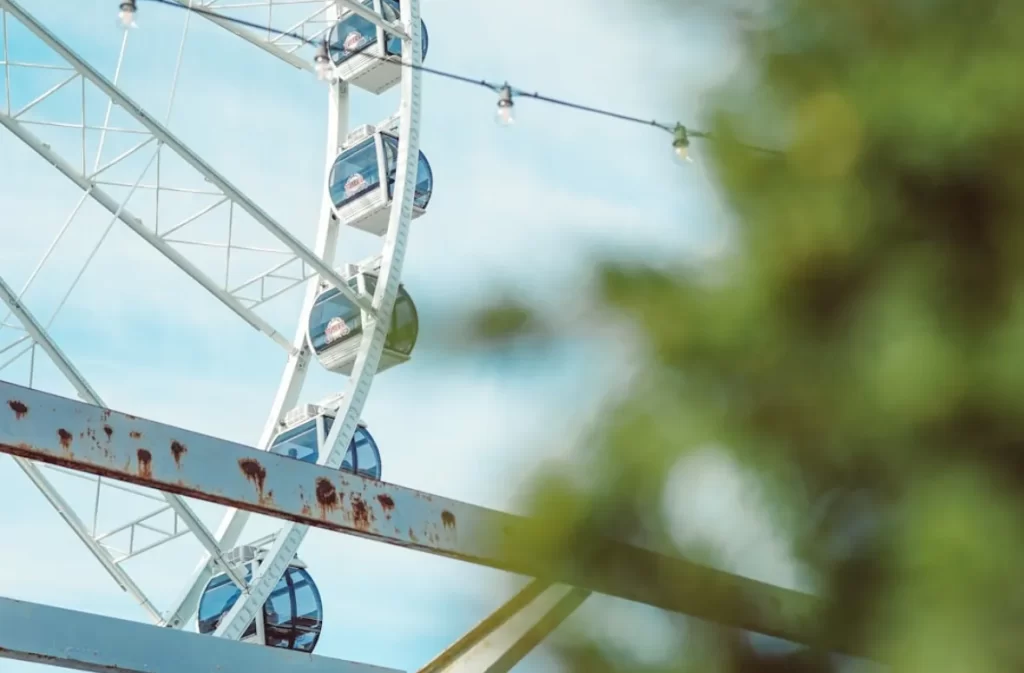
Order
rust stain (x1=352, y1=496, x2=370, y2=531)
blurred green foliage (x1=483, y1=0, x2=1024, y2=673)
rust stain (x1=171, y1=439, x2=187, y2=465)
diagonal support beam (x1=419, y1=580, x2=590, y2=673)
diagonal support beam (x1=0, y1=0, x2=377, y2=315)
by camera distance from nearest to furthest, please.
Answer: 1. blurred green foliage (x1=483, y1=0, x2=1024, y2=673)
2. diagonal support beam (x1=419, y1=580, x2=590, y2=673)
3. rust stain (x1=171, y1=439, x2=187, y2=465)
4. rust stain (x1=352, y1=496, x2=370, y2=531)
5. diagonal support beam (x1=0, y1=0, x2=377, y2=315)

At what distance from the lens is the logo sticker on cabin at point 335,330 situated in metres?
18.8

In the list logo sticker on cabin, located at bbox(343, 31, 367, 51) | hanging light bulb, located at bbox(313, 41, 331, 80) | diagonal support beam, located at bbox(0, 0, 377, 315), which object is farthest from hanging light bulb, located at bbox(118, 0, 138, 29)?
logo sticker on cabin, located at bbox(343, 31, 367, 51)

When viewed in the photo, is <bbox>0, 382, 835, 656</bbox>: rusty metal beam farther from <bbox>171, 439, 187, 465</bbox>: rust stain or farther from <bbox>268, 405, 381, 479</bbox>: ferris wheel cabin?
<bbox>268, 405, 381, 479</bbox>: ferris wheel cabin

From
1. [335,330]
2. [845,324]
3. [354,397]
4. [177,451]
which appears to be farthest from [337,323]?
[845,324]

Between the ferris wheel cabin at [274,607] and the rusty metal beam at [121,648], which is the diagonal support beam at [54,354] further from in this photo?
the rusty metal beam at [121,648]

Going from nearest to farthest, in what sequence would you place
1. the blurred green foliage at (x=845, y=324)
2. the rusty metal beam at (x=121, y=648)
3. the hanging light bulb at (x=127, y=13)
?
the blurred green foliage at (x=845, y=324) → the rusty metal beam at (x=121, y=648) → the hanging light bulb at (x=127, y=13)

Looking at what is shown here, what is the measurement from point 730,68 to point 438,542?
1401mm

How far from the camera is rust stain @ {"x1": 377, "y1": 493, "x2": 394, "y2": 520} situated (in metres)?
2.70

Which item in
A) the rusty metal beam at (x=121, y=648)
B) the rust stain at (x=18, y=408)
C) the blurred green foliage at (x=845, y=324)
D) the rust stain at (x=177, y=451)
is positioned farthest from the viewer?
the rusty metal beam at (x=121, y=648)

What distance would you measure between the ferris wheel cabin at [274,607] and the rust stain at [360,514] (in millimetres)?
16257

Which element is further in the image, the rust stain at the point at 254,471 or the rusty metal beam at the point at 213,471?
the rust stain at the point at 254,471

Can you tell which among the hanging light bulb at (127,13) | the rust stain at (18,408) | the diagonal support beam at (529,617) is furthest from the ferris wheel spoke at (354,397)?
the diagonal support beam at (529,617)

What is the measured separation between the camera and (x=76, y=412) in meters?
2.51

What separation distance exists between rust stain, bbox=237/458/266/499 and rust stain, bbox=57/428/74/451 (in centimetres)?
28
